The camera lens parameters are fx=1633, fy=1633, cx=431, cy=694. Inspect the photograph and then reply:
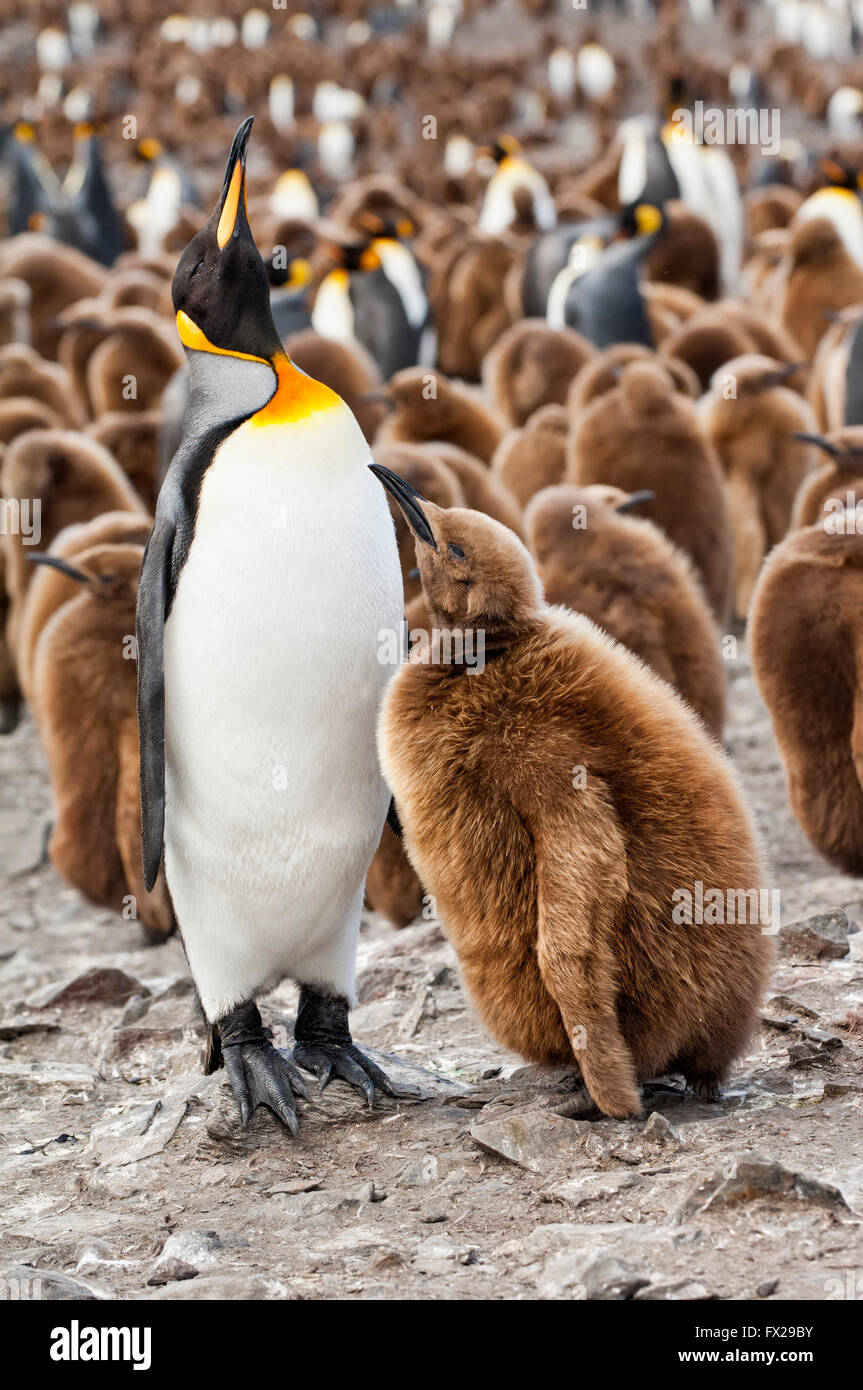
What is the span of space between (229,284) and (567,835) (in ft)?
3.86

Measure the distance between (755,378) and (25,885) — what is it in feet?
11.4

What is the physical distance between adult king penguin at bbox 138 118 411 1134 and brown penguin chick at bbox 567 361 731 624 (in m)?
2.72

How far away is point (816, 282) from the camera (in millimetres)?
9602

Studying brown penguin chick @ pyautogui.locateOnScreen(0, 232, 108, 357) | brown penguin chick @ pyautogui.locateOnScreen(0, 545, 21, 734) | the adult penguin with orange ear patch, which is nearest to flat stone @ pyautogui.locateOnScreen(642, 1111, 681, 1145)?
brown penguin chick @ pyautogui.locateOnScreen(0, 545, 21, 734)

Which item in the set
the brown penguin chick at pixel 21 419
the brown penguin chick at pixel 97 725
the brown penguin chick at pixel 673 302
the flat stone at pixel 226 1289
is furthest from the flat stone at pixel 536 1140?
the brown penguin chick at pixel 673 302

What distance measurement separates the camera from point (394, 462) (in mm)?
4770

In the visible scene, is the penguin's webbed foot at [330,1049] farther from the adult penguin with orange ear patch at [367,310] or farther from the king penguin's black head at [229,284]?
the adult penguin with orange ear patch at [367,310]

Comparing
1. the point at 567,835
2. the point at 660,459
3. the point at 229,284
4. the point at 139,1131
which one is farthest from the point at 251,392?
the point at 660,459

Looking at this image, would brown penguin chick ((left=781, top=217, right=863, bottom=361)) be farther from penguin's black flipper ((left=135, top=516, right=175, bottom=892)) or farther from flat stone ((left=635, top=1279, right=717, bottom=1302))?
flat stone ((left=635, top=1279, right=717, bottom=1302))

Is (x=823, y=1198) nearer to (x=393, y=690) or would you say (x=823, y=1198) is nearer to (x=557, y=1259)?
(x=557, y=1259)

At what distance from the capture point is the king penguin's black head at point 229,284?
113 inches

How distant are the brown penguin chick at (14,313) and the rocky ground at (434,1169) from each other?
24.0 feet

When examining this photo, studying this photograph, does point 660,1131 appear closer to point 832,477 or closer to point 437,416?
point 832,477
